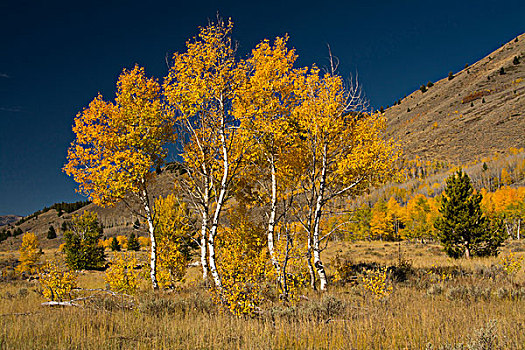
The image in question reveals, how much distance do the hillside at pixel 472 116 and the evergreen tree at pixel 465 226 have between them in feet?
225

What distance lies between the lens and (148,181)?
14672mm

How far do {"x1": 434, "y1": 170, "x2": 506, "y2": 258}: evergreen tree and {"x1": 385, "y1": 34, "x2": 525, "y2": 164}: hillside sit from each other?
6868 cm

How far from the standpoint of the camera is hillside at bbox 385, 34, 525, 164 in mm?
108750

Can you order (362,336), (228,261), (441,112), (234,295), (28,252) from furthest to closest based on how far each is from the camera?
(441,112)
(28,252)
(228,261)
(234,295)
(362,336)

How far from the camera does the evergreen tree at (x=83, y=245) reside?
35750 mm

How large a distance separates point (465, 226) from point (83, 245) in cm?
4146

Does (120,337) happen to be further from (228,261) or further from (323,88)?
(323,88)

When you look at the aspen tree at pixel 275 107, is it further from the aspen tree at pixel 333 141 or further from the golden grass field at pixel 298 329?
the golden grass field at pixel 298 329

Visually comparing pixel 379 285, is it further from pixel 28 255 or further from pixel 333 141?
pixel 28 255

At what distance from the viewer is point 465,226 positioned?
2230 cm

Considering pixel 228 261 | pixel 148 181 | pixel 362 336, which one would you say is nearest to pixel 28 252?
pixel 148 181

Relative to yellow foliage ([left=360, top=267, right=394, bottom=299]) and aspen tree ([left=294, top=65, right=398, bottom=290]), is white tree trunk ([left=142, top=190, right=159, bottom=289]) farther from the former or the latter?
yellow foliage ([left=360, top=267, right=394, bottom=299])

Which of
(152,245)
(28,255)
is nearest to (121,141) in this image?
(152,245)

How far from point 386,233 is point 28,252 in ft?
223
